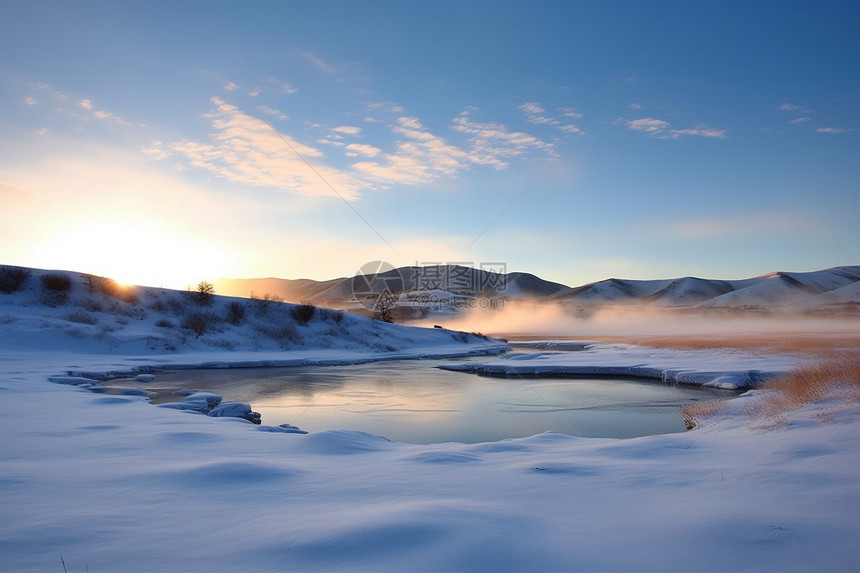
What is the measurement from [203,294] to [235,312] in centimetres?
372

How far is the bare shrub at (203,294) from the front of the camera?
4838 centimetres

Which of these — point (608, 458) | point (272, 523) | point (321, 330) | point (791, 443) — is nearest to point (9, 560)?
point (272, 523)

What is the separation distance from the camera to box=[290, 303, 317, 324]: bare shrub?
52.0 metres

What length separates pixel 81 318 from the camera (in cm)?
3816

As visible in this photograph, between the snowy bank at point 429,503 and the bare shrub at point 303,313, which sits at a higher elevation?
the bare shrub at point 303,313

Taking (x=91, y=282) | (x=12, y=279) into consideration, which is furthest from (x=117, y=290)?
(x=12, y=279)

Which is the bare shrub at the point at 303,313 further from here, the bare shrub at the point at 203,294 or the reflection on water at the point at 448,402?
the reflection on water at the point at 448,402

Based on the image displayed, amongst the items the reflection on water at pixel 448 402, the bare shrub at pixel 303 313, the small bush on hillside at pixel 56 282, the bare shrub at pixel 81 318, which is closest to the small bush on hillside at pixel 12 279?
the small bush on hillside at pixel 56 282

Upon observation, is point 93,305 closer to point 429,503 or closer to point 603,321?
point 429,503

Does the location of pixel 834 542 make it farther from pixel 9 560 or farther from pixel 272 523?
pixel 9 560

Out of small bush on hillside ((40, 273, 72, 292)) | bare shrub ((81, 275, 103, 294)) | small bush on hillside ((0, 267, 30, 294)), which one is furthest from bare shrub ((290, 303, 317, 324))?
small bush on hillside ((0, 267, 30, 294))

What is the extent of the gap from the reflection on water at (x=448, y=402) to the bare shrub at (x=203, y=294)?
69.2 feet

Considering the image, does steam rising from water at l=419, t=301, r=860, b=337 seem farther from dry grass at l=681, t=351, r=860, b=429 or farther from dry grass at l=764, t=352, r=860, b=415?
dry grass at l=764, t=352, r=860, b=415

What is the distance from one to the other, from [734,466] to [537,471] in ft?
8.30
